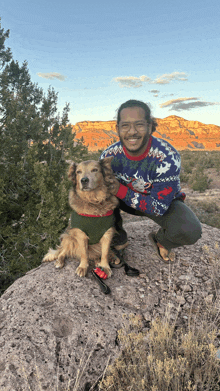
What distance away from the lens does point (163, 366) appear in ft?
5.43

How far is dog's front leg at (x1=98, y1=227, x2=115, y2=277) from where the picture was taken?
108 inches

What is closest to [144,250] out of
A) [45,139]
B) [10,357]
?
[10,357]

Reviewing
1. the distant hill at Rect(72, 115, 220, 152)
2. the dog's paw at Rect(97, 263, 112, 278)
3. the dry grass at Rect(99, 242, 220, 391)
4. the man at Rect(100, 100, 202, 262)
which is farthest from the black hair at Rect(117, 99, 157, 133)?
the distant hill at Rect(72, 115, 220, 152)

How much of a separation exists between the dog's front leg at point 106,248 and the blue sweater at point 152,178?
0.43 meters

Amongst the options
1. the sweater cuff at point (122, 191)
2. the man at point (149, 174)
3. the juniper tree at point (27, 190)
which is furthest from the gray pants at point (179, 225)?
the juniper tree at point (27, 190)

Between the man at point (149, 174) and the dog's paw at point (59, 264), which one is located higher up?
the man at point (149, 174)

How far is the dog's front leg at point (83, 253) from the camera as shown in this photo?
8.91 feet

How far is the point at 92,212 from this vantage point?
270 cm

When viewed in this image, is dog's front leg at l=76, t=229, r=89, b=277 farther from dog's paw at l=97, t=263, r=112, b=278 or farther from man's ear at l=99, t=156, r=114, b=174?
man's ear at l=99, t=156, r=114, b=174

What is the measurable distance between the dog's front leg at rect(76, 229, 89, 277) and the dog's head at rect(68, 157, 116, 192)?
0.53 meters

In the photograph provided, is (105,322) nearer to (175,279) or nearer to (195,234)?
(175,279)

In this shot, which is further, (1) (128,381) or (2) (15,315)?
(2) (15,315)

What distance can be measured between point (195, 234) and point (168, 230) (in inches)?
12.8

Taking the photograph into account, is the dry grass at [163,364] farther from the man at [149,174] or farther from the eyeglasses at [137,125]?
the eyeglasses at [137,125]
